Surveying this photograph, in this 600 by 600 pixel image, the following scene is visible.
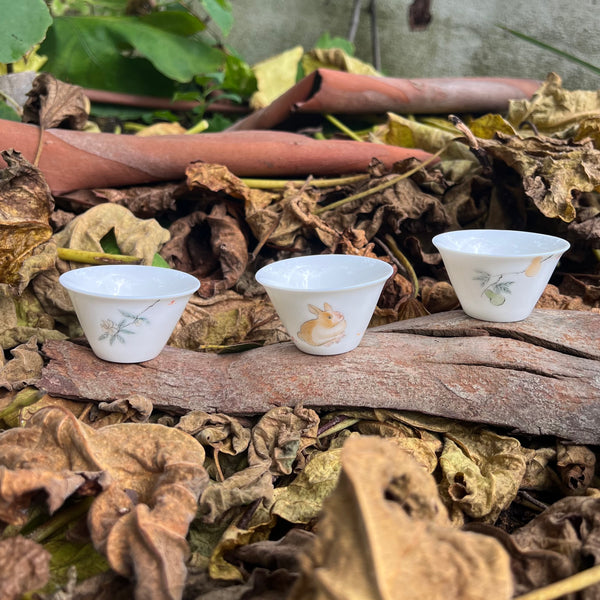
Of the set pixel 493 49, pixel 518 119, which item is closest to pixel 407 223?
pixel 518 119

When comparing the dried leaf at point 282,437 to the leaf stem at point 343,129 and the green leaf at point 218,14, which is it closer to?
the leaf stem at point 343,129

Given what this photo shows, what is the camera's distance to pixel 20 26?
1.79 meters

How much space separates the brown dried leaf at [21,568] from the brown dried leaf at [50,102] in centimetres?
118

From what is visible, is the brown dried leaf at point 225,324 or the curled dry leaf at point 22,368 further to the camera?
the brown dried leaf at point 225,324

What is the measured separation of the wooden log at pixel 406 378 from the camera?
44.6 inches

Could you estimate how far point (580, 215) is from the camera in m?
1.52

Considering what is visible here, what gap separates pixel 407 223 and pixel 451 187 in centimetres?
18

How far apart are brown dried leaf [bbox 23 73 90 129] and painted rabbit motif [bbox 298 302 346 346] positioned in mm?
930

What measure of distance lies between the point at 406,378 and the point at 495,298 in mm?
277

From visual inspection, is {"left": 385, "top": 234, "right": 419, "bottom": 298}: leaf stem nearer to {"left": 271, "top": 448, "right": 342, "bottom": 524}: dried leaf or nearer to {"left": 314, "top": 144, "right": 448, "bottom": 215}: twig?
{"left": 314, "top": 144, "right": 448, "bottom": 215}: twig

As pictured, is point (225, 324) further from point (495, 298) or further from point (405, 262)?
point (495, 298)

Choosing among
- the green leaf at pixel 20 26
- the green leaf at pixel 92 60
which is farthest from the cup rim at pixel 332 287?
the green leaf at pixel 92 60

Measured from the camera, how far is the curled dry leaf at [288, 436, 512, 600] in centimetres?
61

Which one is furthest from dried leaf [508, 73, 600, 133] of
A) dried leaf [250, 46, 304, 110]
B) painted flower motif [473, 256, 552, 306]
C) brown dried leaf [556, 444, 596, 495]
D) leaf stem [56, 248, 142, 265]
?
leaf stem [56, 248, 142, 265]
